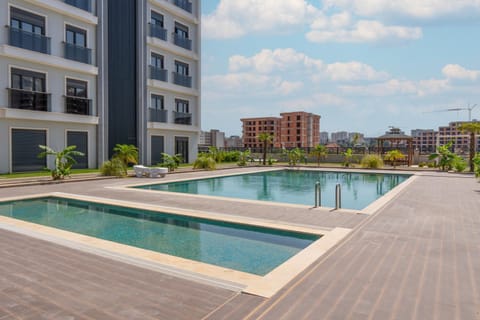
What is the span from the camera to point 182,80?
99.8 ft

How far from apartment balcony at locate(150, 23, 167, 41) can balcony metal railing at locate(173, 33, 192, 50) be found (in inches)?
47.1

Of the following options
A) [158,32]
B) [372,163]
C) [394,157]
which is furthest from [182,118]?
[394,157]

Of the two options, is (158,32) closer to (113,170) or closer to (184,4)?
(184,4)

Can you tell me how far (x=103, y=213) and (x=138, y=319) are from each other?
732 centimetres

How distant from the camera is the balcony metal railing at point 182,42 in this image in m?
29.9

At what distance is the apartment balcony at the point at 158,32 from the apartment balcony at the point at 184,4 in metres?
3.35

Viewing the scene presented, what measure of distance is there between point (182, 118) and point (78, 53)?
10.4 meters

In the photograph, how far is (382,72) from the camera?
77.8 ft

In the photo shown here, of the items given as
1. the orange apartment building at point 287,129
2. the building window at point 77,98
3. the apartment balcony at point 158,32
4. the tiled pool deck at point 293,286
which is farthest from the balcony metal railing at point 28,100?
the orange apartment building at point 287,129

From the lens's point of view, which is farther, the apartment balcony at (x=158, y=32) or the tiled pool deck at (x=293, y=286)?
the apartment balcony at (x=158, y=32)

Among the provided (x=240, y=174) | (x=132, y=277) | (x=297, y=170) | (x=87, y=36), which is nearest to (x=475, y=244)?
(x=132, y=277)

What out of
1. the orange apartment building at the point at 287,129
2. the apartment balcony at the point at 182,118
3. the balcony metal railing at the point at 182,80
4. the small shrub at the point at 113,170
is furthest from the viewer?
the orange apartment building at the point at 287,129

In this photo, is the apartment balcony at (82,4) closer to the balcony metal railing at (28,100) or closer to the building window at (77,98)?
the building window at (77,98)

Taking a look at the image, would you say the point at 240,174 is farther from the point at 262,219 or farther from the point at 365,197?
the point at 262,219
